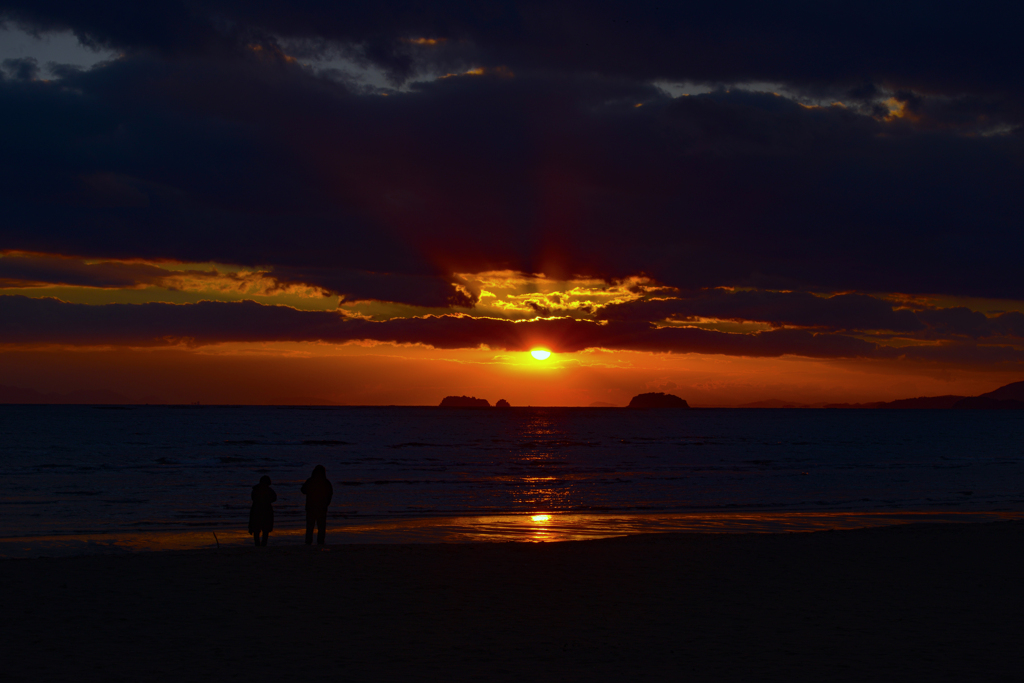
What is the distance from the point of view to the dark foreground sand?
9.15 metres

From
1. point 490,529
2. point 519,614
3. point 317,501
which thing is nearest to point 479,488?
point 490,529

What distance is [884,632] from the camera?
1096 centimetres

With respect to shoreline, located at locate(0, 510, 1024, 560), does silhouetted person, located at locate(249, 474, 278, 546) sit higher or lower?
higher

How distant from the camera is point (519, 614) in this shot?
12.0m

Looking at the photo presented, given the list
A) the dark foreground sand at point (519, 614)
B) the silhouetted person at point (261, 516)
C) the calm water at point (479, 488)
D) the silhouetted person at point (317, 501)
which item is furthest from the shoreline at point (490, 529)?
the dark foreground sand at point (519, 614)

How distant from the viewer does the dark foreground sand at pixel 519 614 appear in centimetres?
915

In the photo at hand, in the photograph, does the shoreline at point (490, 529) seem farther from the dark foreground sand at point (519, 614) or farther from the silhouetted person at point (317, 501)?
the dark foreground sand at point (519, 614)

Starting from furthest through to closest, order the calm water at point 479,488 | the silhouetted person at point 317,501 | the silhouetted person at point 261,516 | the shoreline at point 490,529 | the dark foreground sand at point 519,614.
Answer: the calm water at point 479,488 → the shoreline at point 490,529 → the silhouetted person at point 261,516 → the silhouetted person at point 317,501 → the dark foreground sand at point 519,614

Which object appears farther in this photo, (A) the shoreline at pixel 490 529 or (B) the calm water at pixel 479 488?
(B) the calm water at pixel 479 488

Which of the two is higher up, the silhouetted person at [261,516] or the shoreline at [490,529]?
the silhouetted person at [261,516]

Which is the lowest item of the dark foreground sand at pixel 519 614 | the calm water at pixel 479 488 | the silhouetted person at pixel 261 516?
the calm water at pixel 479 488

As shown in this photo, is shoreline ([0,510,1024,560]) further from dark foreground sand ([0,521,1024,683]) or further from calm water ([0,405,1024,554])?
dark foreground sand ([0,521,1024,683])

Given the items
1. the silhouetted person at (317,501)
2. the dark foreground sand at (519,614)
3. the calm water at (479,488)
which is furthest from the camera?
the calm water at (479,488)

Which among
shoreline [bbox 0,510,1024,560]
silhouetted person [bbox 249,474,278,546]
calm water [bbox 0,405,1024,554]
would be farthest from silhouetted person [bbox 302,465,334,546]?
calm water [bbox 0,405,1024,554]
